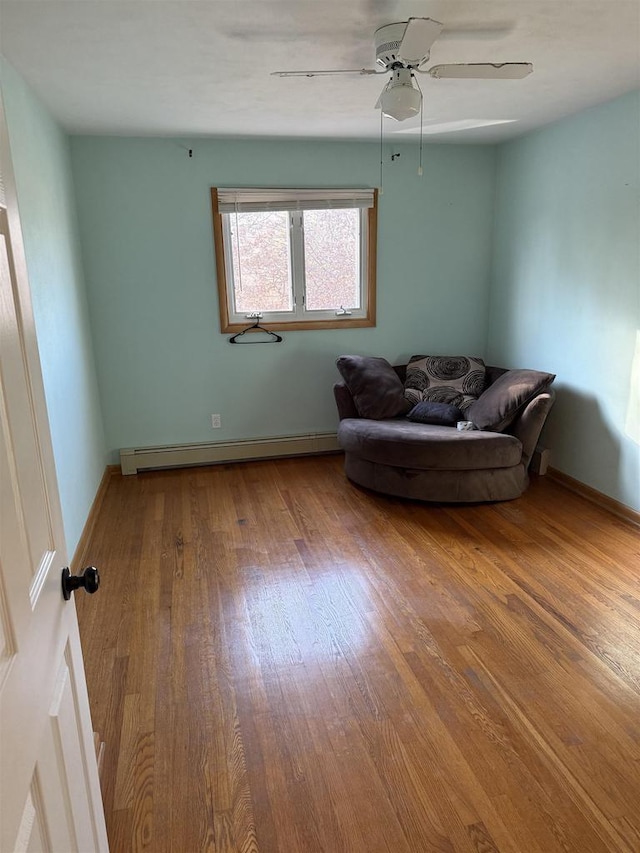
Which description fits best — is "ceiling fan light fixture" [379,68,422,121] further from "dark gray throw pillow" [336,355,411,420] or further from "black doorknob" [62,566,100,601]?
"black doorknob" [62,566,100,601]

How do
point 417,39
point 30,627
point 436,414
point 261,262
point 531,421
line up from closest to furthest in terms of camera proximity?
point 30,627 < point 417,39 < point 531,421 < point 436,414 < point 261,262

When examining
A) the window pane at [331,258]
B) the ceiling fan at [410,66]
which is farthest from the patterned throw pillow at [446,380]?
the ceiling fan at [410,66]

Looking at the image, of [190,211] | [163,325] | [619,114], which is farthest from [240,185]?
[619,114]

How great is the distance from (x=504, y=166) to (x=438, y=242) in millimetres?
743

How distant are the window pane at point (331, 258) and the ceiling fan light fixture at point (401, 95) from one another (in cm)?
198

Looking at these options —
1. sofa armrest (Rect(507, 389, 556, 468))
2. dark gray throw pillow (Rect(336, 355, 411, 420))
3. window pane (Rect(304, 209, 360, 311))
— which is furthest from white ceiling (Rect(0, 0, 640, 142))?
sofa armrest (Rect(507, 389, 556, 468))

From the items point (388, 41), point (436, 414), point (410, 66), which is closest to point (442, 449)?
point (436, 414)

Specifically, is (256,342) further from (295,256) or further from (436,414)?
(436,414)

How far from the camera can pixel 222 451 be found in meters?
4.43

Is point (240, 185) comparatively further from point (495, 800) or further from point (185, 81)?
point (495, 800)

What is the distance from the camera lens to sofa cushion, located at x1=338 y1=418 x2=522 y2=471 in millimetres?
3475

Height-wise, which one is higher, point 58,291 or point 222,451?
point 58,291

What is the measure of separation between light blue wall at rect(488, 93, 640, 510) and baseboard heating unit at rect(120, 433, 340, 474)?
174 centimetres

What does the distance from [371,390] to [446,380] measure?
64cm
